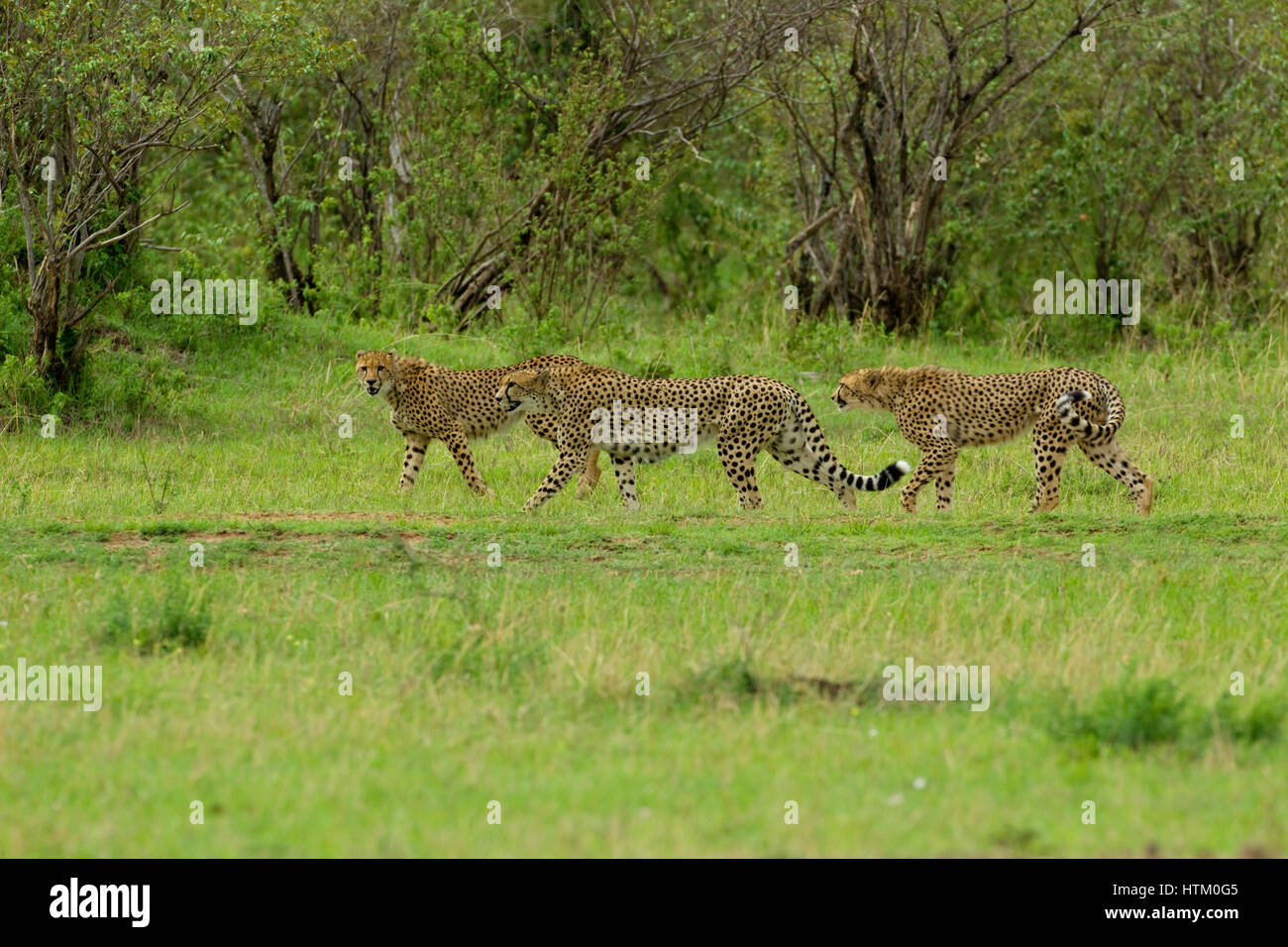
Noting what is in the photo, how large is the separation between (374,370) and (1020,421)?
4.80 metres

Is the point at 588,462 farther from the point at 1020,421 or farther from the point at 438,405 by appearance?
the point at 1020,421

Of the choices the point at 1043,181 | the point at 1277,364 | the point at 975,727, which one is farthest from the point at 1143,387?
the point at 975,727

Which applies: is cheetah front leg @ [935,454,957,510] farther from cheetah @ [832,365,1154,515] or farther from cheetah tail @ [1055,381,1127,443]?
cheetah tail @ [1055,381,1127,443]

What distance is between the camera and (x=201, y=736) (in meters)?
6.58

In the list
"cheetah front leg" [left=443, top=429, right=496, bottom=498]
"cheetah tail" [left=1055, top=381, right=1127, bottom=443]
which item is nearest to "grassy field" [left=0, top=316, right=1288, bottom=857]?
"cheetah front leg" [left=443, top=429, right=496, bottom=498]

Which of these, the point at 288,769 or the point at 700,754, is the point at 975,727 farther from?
the point at 288,769

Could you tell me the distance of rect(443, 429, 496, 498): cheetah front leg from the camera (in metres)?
13.4

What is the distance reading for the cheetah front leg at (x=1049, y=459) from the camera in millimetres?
12609

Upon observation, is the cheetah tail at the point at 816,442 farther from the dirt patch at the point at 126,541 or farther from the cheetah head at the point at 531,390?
the dirt patch at the point at 126,541

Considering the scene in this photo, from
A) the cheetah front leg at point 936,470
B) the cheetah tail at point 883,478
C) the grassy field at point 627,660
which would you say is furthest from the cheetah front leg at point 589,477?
the cheetah front leg at point 936,470

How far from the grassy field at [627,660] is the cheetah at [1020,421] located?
0.41 metres

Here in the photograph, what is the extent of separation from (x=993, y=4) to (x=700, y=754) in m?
15.8

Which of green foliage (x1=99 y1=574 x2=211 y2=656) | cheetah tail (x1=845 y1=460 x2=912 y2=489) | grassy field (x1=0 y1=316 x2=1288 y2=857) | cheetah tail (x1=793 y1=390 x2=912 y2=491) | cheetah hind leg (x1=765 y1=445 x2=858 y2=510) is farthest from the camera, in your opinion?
cheetah hind leg (x1=765 y1=445 x2=858 y2=510)

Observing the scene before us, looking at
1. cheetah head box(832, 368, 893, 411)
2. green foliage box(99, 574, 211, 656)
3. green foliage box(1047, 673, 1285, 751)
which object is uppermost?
cheetah head box(832, 368, 893, 411)
